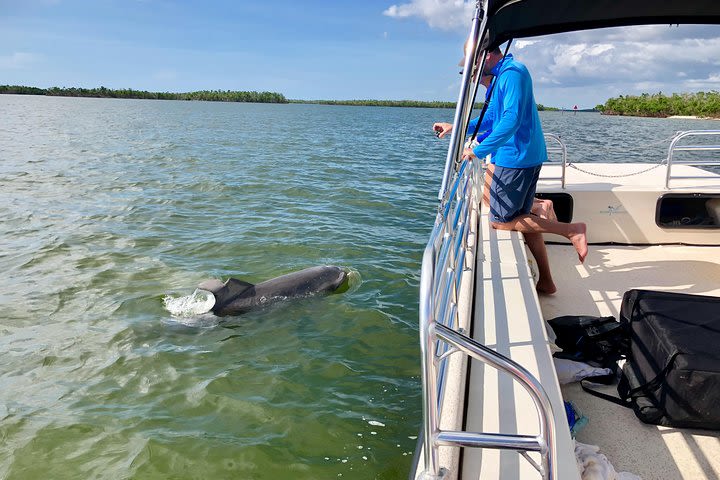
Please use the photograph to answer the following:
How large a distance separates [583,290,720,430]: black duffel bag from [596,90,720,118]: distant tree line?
9598 centimetres

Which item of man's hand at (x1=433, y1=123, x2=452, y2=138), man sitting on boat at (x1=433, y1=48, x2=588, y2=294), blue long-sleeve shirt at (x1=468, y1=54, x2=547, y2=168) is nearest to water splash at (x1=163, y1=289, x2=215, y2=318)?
man's hand at (x1=433, y1=123, x2=452, y2=138)

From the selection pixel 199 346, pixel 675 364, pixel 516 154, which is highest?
pixel 516 154

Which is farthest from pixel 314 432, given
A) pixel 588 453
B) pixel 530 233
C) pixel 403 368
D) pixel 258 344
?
pixel 530 233

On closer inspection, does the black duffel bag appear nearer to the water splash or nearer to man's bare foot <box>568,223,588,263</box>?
man's bare foot <box>568,223,588,263</box>

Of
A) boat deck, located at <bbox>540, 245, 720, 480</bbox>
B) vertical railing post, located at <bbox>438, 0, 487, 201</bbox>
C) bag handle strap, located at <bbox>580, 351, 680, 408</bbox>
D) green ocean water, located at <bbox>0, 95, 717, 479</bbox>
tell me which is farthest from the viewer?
green ocean water, located at <bbox>0, 95, 717, 479</bbox>

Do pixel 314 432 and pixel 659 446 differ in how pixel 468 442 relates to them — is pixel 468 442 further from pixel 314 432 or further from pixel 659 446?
pixel 314 432

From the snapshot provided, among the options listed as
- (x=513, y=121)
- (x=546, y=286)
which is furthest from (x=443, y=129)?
(x=546, y=286)

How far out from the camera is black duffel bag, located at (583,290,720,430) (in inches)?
116

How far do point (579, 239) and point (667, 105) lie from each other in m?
118

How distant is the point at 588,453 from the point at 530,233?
295 centimetres

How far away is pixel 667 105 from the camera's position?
10425cm

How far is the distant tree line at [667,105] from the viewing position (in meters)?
86.8

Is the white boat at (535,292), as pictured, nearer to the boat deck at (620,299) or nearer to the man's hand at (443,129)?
the boat deck at (620,299)

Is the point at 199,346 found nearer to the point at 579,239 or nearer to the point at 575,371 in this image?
the point at 575,371
